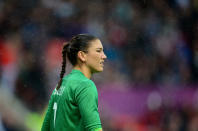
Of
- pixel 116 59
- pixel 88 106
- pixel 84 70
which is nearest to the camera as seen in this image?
pixel 88 106

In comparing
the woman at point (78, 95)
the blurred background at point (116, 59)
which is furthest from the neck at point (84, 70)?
the blurred background at point (116, 59)

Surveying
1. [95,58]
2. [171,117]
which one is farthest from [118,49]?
[95,58]

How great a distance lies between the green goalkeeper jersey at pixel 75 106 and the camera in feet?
7.70

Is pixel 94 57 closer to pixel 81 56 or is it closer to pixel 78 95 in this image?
pixel 81 56

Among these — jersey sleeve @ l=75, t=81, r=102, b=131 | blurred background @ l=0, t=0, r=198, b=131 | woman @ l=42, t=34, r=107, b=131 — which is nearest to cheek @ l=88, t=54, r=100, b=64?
woman @ l=42, t=34, r=107, b=131

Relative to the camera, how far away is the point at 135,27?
532 centimetres

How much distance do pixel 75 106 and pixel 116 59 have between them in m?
2.84

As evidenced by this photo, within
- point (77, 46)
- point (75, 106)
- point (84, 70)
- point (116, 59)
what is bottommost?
point (116, 59)

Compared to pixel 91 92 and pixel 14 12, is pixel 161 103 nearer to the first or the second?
pixel 14 12

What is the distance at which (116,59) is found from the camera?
523 centimetres

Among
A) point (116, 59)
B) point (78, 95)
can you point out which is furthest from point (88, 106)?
point (116, 59)

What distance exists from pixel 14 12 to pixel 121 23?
3.92 ft

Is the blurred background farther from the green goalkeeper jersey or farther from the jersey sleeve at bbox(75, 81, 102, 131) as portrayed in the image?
the jersey sleeve at bbox(75, 81, 102, 131)

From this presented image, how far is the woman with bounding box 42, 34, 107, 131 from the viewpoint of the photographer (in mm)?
2354
